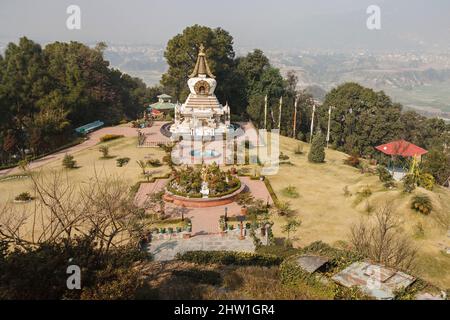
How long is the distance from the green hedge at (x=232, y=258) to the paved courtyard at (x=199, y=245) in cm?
135

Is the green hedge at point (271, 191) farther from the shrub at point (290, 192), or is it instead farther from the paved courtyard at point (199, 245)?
the paved courtyard at point (199, 245)

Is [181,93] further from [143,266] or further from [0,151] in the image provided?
[143,266]

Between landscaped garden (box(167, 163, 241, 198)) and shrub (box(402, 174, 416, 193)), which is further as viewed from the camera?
landscaped garden (box(167, 163, 241, 198))

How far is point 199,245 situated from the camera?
61.8 feet

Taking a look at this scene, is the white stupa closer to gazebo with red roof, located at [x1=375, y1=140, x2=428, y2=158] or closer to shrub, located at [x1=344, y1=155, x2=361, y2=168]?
shrub, located at [x1=344, y1=155, x2=361, y2=168]

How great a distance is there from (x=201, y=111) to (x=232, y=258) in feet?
97.7

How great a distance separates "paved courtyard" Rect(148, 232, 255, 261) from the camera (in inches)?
715

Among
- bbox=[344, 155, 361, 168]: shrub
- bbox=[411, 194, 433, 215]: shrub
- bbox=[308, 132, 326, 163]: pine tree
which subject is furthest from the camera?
bbox=[344, 155, 361, 168]: shrub

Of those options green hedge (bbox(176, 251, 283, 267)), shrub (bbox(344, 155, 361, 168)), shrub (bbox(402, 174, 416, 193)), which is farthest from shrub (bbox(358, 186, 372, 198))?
shrub (bbox(344, 155, 361, 168))

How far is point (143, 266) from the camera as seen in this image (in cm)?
1588

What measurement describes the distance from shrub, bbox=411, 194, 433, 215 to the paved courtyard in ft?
35.0

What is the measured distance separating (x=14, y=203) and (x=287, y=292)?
1995 cm

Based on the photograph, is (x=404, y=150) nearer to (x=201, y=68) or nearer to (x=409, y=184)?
(x=409, y=184)

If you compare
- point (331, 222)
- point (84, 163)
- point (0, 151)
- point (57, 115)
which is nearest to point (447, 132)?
point (331, 222)
